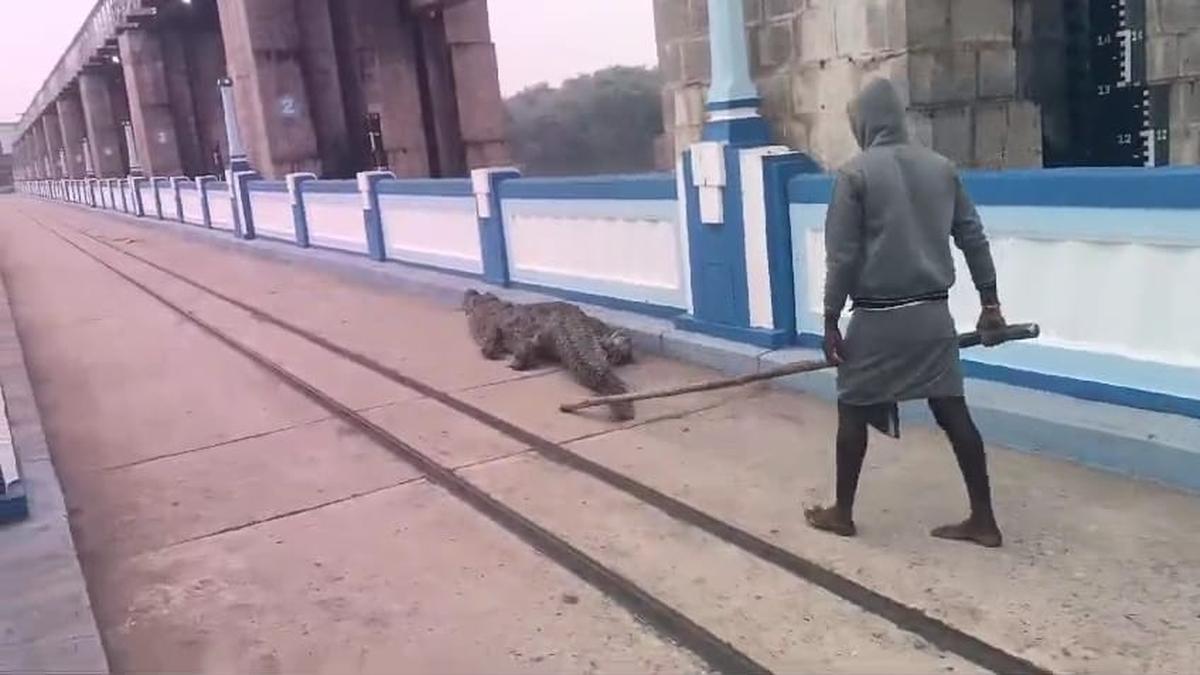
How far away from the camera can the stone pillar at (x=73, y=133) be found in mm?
59750

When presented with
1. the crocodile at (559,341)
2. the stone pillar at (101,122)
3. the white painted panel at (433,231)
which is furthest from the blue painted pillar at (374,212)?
the stone pillar at (101,122)

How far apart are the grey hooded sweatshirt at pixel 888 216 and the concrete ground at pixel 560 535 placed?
1008mm

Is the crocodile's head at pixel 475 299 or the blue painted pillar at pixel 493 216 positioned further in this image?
the blue painted pillar at pixel 493 216

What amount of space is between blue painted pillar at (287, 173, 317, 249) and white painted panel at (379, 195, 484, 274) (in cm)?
362

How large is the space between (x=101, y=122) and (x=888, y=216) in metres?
49.2

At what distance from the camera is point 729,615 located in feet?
11.8

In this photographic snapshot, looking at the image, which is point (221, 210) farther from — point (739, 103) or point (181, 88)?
point (739, 103)

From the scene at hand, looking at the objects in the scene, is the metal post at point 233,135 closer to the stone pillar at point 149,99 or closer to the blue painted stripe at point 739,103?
the stone pillar at point 149,99

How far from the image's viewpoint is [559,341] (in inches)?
291

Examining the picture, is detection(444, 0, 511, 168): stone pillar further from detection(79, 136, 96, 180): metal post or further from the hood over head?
detection(79, 136, 96, 180): metal post

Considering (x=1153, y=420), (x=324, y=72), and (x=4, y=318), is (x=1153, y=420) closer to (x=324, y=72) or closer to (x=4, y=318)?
(x=4, y=318)

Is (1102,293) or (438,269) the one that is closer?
(1102,293)

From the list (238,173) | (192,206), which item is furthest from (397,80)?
(192,206)

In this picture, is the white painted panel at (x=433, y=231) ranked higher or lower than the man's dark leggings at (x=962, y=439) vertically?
higher
